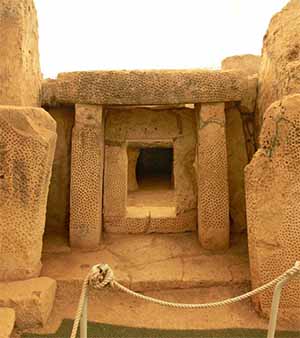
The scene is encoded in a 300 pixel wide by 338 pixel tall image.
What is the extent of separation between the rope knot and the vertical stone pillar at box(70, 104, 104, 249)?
250cm

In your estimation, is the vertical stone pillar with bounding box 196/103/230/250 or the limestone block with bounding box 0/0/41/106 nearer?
the limestone block with bounding box 0/0/41/106

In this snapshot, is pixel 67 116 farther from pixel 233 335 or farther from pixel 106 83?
pixel 233 335

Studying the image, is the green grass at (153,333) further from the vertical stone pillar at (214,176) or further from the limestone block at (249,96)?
the limestone block at (249,96)

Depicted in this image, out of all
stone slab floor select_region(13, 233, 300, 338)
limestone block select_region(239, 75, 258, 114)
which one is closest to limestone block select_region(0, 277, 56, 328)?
stone slab floor select_region(13, 233, 300, 338)

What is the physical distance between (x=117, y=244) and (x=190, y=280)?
1257mm

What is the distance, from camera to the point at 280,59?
13.1 ft

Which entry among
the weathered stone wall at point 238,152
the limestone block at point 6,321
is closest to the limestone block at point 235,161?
the weathered stone wall at point 238,152

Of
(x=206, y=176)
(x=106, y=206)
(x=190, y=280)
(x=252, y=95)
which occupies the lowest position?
(x=190, y=280)

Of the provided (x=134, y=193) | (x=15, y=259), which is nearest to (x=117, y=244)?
(x=15, y=259)

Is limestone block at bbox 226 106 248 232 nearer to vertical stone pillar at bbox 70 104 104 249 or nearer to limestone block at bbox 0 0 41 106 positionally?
vertical stone pillar at bbox 70 104 104 249

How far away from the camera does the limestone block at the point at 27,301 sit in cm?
301

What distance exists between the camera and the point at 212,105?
172 inches

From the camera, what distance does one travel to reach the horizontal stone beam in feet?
14.0

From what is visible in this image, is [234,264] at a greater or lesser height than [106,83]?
lesser
